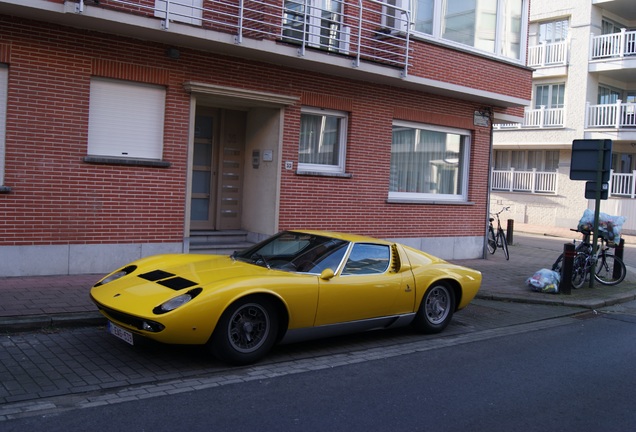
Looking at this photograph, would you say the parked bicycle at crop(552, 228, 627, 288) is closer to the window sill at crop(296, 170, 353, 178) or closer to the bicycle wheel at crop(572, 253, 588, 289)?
the bicycle wheel at crop(572, 253, 588, 289)

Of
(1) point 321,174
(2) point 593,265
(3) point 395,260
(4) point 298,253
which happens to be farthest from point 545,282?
(4) point 298,253

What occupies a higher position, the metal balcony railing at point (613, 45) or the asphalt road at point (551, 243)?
the metal balcony railing at point (613, 45)

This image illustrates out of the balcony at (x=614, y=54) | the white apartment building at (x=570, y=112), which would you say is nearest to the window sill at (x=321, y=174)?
the white apartment building at (x=570, y=112)

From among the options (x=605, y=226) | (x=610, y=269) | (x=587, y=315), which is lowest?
(x=587, y=315)

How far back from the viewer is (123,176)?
943 centimetres

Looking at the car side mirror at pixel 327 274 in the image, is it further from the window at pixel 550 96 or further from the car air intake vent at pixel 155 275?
the window at pixel 550 96

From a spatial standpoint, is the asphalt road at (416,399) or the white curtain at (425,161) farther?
the white curtain at (425,161)

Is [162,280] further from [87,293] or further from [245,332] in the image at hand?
[87,293]

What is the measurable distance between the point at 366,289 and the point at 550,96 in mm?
24679

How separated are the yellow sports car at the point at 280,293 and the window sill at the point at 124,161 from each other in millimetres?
3015

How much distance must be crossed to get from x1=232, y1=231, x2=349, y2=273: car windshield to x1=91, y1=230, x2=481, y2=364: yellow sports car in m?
0.01

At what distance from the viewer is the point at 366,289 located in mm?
6551

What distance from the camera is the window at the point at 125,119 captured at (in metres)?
9.30

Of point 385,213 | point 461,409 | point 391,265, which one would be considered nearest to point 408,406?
point 461,409
